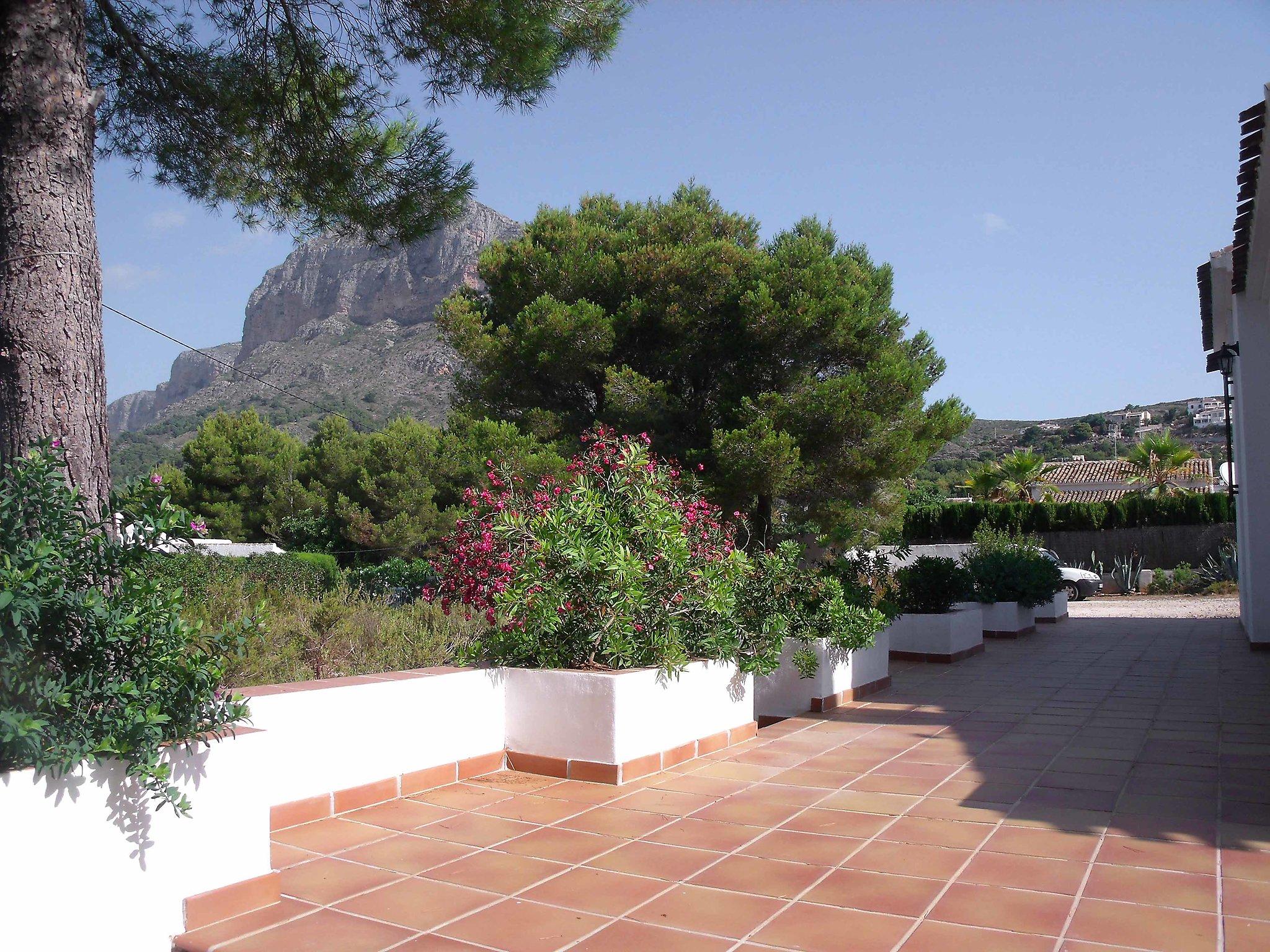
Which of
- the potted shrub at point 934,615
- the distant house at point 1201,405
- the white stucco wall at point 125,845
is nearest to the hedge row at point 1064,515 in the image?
the potted shrub at point 934,615

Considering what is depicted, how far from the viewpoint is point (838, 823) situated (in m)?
3.76

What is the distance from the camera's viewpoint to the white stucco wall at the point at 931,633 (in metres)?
9.20

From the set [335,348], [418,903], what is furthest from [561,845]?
[335,348]

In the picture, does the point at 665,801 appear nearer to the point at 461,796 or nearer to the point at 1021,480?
the point at 461,796

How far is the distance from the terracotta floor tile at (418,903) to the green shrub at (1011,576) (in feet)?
31.6

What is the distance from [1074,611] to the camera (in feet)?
55.7

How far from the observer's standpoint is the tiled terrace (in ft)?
8.71

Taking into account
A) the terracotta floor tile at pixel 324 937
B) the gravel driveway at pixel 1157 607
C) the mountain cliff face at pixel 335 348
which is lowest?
the gravel driveway at pixel 1157 607

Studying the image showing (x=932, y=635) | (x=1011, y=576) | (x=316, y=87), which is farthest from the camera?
(x=1011, y=576)

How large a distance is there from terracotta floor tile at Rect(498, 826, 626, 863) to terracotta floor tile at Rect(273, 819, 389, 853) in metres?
0.57

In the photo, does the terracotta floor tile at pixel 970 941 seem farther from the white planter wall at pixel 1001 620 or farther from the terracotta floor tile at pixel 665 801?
the white planter wall at pixel 1001 620

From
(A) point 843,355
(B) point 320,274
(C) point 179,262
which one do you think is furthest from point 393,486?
(B) point 320,274

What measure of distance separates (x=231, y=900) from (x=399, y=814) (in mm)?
1213

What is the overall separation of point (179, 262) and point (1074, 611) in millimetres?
17183
